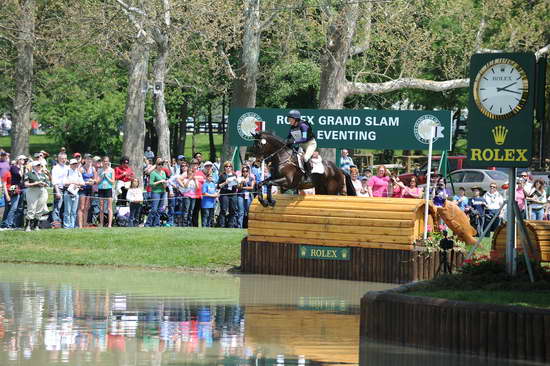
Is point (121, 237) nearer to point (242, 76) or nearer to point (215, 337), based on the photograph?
point (215, 337)

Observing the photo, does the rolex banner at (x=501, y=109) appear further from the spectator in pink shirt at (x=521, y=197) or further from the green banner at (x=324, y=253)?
the spectator in pink shirt at (x=521, y=197)

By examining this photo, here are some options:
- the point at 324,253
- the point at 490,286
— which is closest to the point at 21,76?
the point at 324,253

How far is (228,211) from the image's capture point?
31891 millimetres

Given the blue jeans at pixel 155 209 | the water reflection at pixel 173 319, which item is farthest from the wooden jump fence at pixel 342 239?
the blue jeans at pixel 155 209

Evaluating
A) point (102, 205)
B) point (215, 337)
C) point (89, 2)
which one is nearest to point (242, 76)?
point (89, 2)

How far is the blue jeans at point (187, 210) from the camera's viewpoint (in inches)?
1246

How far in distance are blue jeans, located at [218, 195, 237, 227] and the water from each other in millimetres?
7441

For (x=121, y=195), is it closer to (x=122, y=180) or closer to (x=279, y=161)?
(x=122, y=180)

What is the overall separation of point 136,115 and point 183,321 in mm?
28642

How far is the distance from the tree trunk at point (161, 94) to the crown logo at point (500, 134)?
24.3 metres

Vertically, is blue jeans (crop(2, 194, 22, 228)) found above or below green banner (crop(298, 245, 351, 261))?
above

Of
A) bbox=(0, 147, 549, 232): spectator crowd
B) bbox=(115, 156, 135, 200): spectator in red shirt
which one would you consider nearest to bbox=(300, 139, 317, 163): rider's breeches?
bbox=(0, 147, 549, 232): spectator crowd

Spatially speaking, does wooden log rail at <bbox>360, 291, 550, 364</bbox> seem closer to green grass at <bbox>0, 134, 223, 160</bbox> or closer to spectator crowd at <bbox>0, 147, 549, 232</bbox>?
spectator crowd at <bbox>0, 147, 549, 232</bbox>

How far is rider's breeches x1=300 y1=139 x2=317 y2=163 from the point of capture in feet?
84.7
